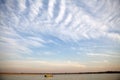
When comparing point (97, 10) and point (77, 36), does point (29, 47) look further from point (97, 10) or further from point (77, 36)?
point (97, 10)

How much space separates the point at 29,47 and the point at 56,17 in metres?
0.58

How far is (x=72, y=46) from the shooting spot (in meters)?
2.89

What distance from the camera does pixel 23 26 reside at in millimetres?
2756

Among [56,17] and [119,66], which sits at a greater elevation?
[56,17]

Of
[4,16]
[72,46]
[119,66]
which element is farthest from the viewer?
[119,66]

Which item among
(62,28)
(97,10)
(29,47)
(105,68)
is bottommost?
(105,68)

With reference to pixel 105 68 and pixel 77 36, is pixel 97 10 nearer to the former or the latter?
pixel 77 36

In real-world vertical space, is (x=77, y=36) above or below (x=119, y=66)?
above

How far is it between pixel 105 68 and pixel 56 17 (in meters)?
1.09

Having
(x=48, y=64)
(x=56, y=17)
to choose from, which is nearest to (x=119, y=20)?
(x=56, y=17)

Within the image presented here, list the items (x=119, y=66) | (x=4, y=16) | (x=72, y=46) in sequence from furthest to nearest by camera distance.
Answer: (x=119, y=66), (x=72, y=46), (x=4, y=16)

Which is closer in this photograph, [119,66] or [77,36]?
[77,36]

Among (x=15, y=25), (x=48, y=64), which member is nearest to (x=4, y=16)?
(x=15, y=25)

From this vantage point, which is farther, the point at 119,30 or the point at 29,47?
the point at 119,30
